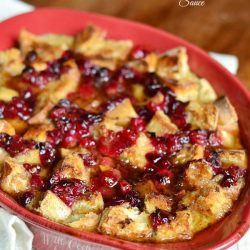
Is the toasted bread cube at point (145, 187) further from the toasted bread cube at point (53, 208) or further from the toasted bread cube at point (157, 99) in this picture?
the toasted bread cube at point (157, 99)

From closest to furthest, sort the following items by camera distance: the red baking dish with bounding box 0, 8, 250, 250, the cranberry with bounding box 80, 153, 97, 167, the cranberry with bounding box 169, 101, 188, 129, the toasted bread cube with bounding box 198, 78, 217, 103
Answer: the red baking dish with bounding box 0, 8, 250, 250 → the cranberry with bounding box 80, 153, 97, 167 → the cranberry with bounding box 169, 101, 188, 129 → the toasted bread cube with bounding box 198, 78, 217, 103

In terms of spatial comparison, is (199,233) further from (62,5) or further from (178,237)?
(62,5)

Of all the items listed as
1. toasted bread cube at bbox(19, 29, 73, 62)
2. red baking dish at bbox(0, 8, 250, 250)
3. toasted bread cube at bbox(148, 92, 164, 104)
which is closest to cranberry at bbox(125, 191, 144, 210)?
red baking dish at bbox(0, 8, 250, 250)

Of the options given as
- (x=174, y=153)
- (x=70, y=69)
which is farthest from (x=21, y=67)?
(x=174, y=153)

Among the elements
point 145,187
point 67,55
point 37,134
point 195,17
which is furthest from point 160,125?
point 195,17

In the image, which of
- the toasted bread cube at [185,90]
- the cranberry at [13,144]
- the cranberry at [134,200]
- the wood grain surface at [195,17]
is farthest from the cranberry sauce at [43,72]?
the wood grain surface at [195,17]

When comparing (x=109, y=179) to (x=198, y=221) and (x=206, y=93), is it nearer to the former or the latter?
(x=198, y=221)

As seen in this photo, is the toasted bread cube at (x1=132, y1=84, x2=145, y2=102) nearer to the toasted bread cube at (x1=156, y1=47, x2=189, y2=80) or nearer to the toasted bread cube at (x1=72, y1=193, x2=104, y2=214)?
the toasted bread cube at (x1=156, y1=47, x2=189, y2=80)
